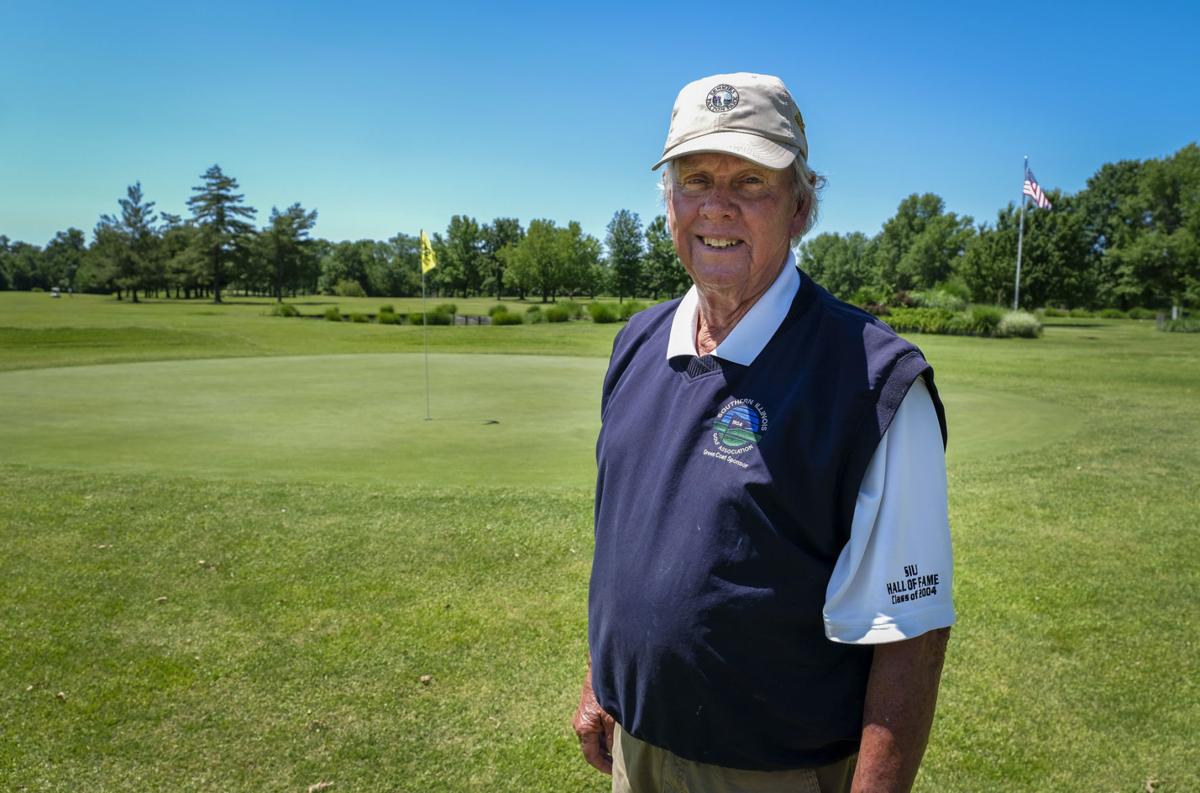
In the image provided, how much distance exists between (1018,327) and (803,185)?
1346 inches

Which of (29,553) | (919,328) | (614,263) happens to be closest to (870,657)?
(29,553)

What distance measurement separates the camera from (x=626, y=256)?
6794 centimetres

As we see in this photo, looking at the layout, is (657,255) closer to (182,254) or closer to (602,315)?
(602,315)

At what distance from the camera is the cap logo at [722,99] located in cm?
184

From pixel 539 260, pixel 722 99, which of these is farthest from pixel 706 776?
pixel 539 260

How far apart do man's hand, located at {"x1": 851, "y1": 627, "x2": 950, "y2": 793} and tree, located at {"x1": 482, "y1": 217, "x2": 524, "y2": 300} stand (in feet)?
293

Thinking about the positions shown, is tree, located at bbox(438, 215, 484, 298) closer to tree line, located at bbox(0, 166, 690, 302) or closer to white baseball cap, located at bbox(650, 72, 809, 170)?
tree line, located at bbox(0, 166, 690, 302)

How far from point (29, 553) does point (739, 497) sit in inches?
236

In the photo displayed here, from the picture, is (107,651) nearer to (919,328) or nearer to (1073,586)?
(1073,586)

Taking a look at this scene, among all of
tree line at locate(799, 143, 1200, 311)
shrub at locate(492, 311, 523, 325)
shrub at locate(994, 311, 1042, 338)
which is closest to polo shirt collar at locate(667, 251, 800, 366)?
tree line at locate(799, 143, 1200, 311)

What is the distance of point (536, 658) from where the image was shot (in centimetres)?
433

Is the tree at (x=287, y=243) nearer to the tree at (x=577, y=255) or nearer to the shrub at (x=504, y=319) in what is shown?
the tree at (x=577, y=255)

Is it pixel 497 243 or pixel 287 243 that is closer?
pixel 287 243

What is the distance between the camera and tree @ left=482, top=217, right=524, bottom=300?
3531 inches
